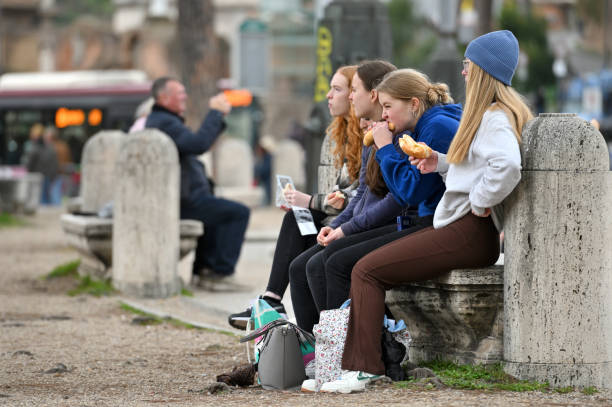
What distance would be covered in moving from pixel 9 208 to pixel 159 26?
27327mm

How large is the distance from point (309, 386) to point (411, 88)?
151 cm

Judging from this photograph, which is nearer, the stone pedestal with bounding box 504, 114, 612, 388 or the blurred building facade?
the stone pedestal with bounding box 504, 114, 612, 388

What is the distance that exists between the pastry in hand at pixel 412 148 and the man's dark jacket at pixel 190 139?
4.49 m

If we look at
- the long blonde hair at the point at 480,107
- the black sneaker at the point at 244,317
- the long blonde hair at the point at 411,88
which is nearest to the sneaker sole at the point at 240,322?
the black sneaker at the point at 244,317

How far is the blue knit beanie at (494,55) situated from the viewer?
5402 millimetres

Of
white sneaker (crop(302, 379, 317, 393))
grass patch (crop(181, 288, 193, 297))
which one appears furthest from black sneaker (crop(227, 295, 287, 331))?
grass patch (crop(181, 288, 193, 297))

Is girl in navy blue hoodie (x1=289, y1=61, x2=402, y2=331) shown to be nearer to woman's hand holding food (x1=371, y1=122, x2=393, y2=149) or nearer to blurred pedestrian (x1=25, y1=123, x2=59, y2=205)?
woman's hand holding food (x1=371, y1=122, x2=393, y2=149)

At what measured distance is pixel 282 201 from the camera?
7.11 meters

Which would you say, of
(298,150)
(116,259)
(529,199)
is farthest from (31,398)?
(298,150)

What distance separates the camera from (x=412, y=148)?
17.7 ft

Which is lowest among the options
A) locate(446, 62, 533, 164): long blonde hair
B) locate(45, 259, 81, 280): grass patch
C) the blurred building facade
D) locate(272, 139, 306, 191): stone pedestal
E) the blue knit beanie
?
locate(45, 259, 81, 280): grass patch

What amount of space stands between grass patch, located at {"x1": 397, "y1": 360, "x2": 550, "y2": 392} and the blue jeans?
4660mm

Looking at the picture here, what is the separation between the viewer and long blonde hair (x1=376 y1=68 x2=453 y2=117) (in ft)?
19.0

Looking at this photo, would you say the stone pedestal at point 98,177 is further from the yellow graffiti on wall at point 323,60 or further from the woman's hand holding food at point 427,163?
the woman's hand holding food at point 427,163
